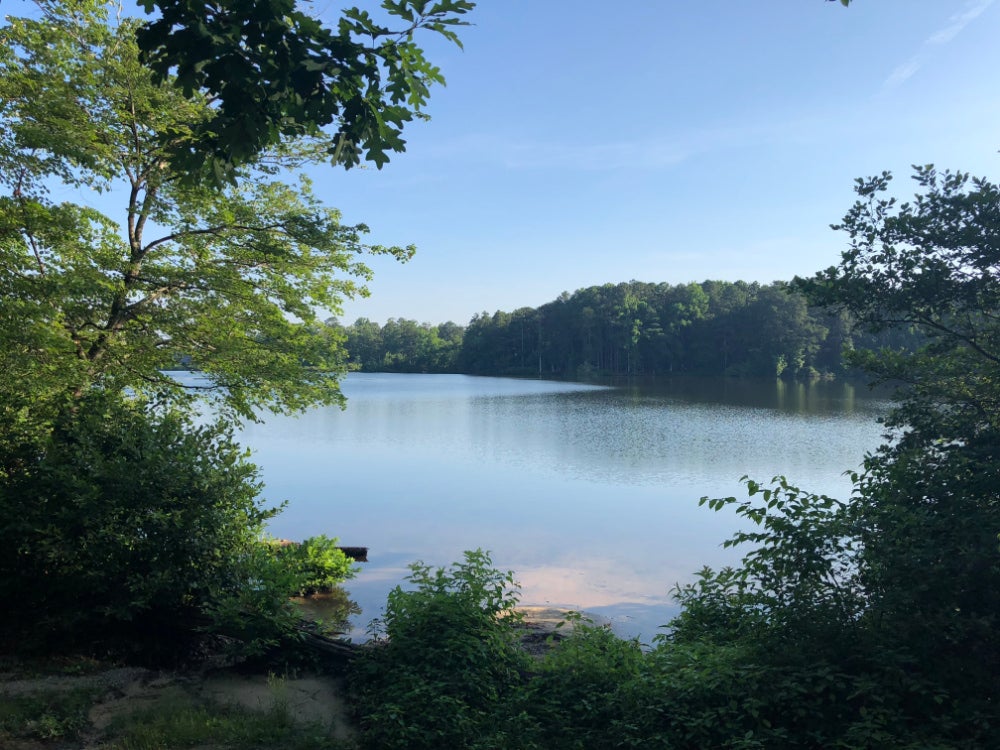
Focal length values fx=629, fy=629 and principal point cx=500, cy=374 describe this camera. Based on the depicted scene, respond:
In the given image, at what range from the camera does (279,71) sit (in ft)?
11.8

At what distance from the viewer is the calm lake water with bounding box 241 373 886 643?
545 inches

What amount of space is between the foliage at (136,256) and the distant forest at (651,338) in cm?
8379

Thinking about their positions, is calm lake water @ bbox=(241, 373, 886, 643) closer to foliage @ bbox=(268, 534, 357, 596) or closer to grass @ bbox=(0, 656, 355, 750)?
foliage @ bbox=(268, 534, 357, 596)

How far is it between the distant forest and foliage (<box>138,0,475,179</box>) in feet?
290

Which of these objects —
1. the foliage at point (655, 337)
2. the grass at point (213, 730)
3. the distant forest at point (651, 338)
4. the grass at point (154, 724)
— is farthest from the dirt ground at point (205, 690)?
the distant forest at point (651, 338)

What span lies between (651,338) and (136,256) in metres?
99.4

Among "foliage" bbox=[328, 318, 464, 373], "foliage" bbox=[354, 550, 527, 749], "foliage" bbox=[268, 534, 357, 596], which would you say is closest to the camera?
"foliage" bbox=[354, 550, 527, 749]

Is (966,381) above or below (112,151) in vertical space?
below

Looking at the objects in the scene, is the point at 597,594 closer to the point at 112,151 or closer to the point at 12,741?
the point at 12,741

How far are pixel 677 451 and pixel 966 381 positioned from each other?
22.1 metres

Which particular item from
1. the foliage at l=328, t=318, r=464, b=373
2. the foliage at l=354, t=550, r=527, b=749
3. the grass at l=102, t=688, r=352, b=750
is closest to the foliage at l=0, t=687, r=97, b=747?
the grass at l=102, t=688, r=352, b=750

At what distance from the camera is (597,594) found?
12672 mm

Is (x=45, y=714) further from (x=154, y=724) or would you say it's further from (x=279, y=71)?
(x=279, y=71)

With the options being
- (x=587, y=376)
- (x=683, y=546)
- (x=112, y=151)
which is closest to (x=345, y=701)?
(x=112, y=151)
